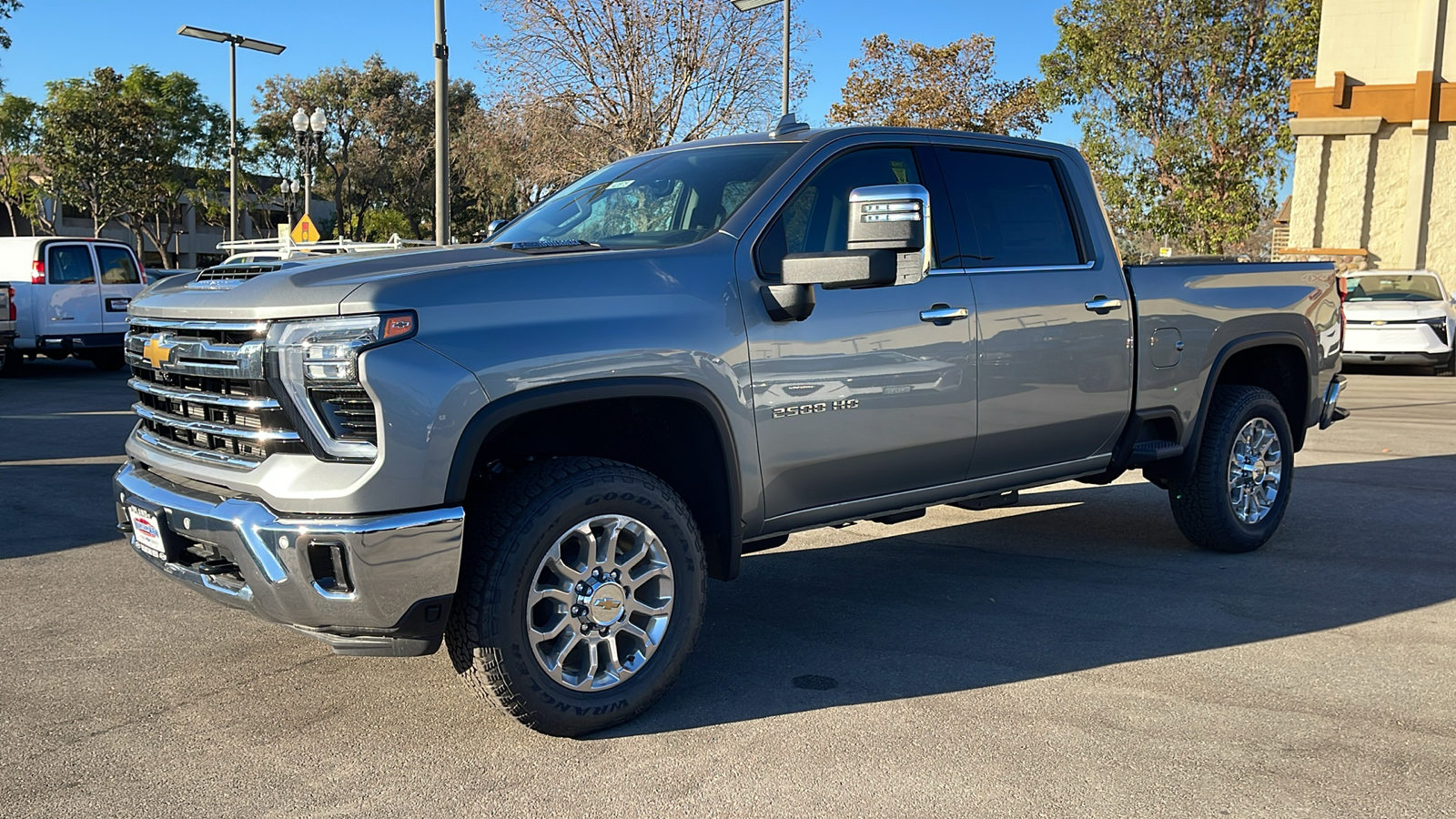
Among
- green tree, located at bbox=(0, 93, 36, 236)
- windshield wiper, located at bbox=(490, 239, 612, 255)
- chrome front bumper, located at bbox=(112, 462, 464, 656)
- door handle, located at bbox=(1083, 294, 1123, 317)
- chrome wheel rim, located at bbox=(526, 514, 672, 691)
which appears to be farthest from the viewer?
green tree, located at bbox=(0, 93, 36, 236)

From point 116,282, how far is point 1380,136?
24738 mm

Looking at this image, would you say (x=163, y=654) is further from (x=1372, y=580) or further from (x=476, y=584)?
(x=1372, y=580)

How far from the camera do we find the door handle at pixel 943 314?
15.5ft

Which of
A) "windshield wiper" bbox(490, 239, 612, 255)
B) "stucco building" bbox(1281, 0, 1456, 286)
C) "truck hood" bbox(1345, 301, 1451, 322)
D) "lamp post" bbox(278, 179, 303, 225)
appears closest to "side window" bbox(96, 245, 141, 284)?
"windshield wiper" bbox(490, 239, 612, 255)

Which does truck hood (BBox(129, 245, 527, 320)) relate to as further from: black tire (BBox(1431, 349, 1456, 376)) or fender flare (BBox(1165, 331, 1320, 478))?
black tire (BBox(1431, 349, 1456, 376))

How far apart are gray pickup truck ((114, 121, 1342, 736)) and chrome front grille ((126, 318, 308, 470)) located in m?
0.01

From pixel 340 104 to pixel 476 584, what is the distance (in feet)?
180

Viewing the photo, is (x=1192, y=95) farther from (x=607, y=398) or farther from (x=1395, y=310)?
(x=607, y=398)

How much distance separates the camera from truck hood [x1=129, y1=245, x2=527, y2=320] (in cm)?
355

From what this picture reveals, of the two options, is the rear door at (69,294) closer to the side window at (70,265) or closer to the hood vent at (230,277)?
the side window at (70,265)

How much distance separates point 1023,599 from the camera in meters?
5.59

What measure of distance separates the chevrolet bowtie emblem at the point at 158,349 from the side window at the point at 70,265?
49.5ft

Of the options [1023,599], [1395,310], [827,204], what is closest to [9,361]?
[827,204]

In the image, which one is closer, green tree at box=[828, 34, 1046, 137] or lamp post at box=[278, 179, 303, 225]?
green tree at box=[828, 34, 1046, 137]
